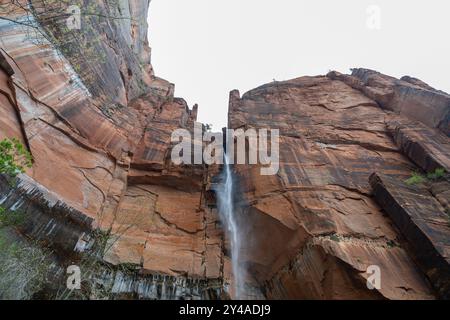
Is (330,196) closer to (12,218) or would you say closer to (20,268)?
(20,268)

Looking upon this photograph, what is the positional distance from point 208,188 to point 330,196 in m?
6.51

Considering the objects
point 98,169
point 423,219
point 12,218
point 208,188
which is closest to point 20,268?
point 12,218

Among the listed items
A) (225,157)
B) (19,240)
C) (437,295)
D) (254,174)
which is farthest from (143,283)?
(437,295)

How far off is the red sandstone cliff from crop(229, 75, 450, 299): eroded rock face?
0.06 meters

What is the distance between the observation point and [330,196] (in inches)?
491

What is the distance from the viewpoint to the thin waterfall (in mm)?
13167

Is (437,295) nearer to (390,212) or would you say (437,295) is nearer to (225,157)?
(390,212)

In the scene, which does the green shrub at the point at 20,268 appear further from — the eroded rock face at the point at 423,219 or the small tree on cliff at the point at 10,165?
the eroded rock face at the point at 423,219

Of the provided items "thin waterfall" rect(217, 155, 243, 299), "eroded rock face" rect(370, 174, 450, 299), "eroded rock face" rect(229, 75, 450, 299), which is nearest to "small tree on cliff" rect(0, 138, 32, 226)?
"thin waterfall" rect(217, 155, 243, 299)

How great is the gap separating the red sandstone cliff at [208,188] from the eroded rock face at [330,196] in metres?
0.06

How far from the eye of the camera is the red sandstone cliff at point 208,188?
994 cm

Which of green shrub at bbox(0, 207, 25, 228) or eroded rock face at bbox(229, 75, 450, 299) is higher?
eroded rock face at bbox(229, 75, 450, 299)

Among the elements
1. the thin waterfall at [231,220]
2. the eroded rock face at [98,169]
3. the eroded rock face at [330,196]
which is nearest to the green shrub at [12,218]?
the eroded rock face at [98,169]

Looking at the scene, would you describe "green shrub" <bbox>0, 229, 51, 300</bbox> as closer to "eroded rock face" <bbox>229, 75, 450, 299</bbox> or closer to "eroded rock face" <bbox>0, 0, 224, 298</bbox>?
"eroded rock face" <bbox>0, 0, 224, 298</bbox>
